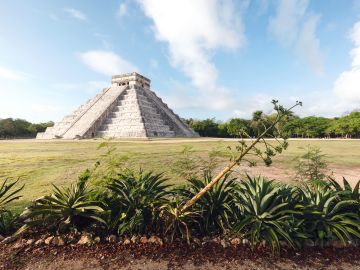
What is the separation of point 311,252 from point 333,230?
0.55 metres

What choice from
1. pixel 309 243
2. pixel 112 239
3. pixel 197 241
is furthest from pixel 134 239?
pixel 309 243

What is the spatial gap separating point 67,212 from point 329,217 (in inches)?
185

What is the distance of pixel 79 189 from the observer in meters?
4.64

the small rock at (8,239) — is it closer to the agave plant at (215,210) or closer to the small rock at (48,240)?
the small rock at (48,240)

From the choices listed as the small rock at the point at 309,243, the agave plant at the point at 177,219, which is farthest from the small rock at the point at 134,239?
the small rock at the point at 309,243

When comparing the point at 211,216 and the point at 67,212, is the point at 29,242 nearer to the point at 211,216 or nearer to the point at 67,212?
the point at 67,212

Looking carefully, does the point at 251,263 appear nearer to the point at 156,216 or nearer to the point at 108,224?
the point at 156,216

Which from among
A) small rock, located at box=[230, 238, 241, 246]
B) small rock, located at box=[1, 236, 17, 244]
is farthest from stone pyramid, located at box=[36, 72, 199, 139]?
small rock, located at box=[230, 238, 241, 246]

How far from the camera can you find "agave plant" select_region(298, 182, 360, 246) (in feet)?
13.2

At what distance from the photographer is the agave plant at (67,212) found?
4.21 metres

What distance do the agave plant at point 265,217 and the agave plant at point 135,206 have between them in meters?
1.47

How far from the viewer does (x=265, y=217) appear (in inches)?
158

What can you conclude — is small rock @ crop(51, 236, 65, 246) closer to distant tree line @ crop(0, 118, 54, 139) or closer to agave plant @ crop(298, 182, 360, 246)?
agave plant @ crop(298, 182, 360, 246)

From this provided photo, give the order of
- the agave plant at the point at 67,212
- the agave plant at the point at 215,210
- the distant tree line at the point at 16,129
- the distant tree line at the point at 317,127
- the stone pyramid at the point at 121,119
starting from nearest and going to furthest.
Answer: the agave plant at the point at 67,212 < the agave plant at the point at 215,210 < the stone pyramid at the point at 121,119 < the distant tree line at the point at 16,129 < the distant tree line at the point at 317,127
